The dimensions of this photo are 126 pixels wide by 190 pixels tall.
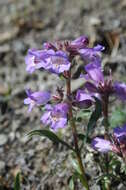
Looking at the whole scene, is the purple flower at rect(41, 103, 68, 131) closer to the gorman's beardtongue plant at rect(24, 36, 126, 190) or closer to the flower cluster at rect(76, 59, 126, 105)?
the gorman's beardtongue plant at rect(24, 36, 126, 190)

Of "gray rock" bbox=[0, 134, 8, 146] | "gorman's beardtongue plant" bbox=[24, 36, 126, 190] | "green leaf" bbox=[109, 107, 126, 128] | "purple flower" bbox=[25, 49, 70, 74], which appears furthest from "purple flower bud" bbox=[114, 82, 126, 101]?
"gray rock" bbox=[0, 134, 8, 146]

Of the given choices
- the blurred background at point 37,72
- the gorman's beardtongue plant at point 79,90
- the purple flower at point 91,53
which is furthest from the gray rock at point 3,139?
the purple flower at point 91,53

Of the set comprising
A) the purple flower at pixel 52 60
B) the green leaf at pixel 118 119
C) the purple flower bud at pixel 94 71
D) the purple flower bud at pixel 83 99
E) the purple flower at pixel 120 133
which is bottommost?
the green leaf at pixel 118 119

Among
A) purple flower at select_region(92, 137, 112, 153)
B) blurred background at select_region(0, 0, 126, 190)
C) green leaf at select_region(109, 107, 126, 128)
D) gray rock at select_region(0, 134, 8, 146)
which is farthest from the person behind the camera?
gray rock at select_region(0, 134, 8, 146)

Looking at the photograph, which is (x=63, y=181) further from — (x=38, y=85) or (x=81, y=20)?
(x=81, y=20)

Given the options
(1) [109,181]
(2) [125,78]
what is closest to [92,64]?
(1) [109,181]

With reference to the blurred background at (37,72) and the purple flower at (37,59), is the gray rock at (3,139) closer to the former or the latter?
the blurred background at (37,72)

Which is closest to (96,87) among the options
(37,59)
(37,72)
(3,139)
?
(37,59)

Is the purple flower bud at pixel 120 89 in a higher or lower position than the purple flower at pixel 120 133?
higher
